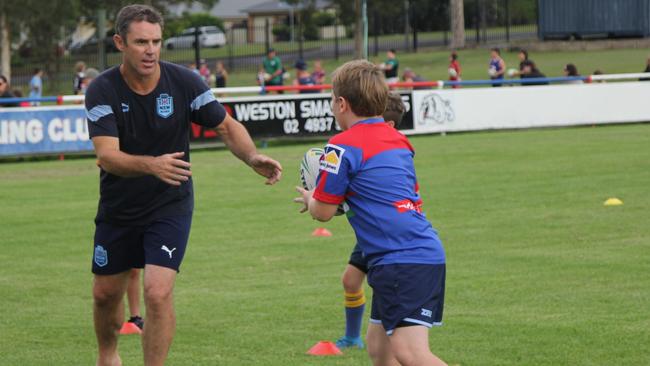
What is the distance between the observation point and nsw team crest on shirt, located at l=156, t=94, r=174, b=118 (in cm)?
636

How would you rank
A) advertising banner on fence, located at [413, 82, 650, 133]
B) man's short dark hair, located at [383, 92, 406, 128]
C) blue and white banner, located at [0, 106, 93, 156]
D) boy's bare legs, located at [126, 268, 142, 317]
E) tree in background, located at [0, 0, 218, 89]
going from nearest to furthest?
man's short dark hair, located at [383, 92, 406, 128] → boy's bare legs, located at [126, 268, 142, 317] → blue and white banner, located at [0, 106, 93, 156] → advertising banner on fence, located at [413, 82, 650, 133] → tree in background, located at [0, 0, 218, 89]

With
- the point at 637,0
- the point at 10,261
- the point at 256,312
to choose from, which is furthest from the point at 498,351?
the point at 637,0

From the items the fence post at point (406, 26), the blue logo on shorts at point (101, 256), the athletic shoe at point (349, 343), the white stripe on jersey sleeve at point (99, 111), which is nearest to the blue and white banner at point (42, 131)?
the athletic shoe at point (349, 343)

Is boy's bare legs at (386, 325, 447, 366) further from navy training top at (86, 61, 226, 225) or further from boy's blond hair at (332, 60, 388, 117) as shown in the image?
navy training top at (86, 61, 226, 225)

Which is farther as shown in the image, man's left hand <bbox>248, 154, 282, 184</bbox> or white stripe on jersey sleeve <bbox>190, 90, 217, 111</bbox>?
white stripe on jersey sleeve <bbox>190, 90, 217, 111</bbox>

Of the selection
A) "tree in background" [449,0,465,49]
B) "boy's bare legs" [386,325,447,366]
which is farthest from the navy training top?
"tree in background" [449,0,465,49]

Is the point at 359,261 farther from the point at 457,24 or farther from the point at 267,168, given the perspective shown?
the point at 457,24

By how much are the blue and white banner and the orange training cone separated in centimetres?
1433

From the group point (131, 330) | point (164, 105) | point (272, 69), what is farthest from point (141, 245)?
point (272, 69)

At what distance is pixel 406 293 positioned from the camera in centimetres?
532

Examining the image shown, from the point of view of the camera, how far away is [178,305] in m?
9.34

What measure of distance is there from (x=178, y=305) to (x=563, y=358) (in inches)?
132

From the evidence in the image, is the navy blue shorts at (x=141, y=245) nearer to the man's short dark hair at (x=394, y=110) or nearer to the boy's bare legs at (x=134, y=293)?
the man's short dark hair at (x=394, y=110)

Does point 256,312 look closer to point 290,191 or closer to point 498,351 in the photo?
point 498,351
